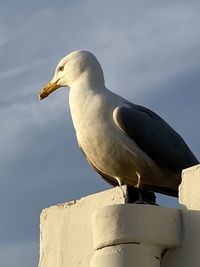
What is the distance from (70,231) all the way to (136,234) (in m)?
1.17

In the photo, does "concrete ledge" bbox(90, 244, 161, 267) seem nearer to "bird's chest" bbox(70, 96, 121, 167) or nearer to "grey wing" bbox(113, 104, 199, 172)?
"bird's chest" bbox(70, 96, 121, 167)

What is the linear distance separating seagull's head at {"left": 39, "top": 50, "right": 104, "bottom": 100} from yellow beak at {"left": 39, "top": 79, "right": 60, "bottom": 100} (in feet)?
0.14

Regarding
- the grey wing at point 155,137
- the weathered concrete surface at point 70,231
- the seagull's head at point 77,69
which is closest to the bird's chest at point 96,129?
the grey wing at point 155,137

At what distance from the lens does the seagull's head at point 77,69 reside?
321 inches

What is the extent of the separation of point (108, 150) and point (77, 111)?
460 millimetres

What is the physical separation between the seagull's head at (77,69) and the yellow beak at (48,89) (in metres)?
0.04

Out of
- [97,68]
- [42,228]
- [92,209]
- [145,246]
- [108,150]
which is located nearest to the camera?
[145,246]

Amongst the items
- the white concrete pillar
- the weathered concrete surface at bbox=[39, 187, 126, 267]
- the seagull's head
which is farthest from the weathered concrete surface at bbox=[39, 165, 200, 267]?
the seagull's head

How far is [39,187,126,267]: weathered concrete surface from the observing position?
5500 millimetres

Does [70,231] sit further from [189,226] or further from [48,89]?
[48,89]

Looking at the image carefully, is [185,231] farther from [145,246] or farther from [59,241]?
[59,241]

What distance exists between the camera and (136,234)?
15.3 ft

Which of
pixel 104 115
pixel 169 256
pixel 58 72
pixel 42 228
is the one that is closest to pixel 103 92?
pixel 104 115

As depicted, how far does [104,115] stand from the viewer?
7.63m
